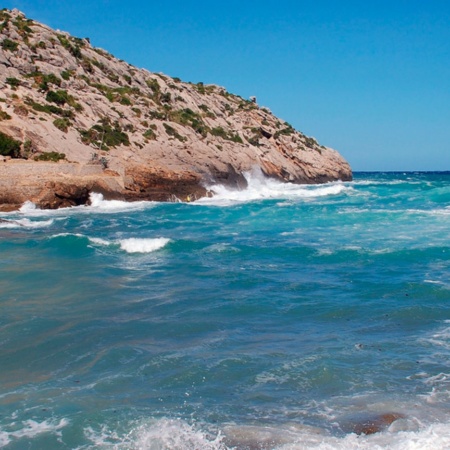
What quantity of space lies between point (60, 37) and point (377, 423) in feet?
219

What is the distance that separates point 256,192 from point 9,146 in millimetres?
25626

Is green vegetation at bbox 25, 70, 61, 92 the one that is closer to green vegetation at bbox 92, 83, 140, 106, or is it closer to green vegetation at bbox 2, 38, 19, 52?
green vegetation at bbox 2, 38, 19, 52

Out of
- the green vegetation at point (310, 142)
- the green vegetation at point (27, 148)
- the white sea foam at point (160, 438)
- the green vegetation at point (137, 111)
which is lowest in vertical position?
the white sea foam at point (160, 438)

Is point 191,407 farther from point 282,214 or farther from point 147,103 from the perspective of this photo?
point 147,103

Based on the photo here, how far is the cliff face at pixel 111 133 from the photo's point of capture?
3738 cm

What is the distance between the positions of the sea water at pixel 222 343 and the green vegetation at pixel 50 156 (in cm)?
1603

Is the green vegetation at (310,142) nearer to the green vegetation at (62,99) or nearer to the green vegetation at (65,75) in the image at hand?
the green vegetation at (65,75)

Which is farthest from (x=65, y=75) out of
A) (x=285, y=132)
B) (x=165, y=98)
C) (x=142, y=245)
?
(x=142, y=245)

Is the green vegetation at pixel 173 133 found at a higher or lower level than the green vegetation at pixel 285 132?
lower

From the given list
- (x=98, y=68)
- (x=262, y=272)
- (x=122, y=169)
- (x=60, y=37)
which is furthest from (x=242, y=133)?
(x=262, y=272)

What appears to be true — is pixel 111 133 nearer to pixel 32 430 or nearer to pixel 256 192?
pixel 256 192

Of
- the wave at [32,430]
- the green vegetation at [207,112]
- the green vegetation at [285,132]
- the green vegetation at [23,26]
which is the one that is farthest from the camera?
the green vegetation at [285,132]

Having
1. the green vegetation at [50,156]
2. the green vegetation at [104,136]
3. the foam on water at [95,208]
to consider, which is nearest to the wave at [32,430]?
the foam on water at [95,208]

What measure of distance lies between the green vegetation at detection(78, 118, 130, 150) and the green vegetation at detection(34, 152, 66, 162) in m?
4.93
